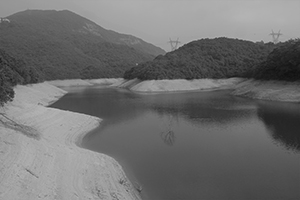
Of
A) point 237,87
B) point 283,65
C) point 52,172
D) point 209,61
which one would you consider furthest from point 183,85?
point 52,172

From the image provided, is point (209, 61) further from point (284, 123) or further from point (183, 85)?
point (284, 123)

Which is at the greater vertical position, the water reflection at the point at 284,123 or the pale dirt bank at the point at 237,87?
the pale dirt bank at the point at 237,87

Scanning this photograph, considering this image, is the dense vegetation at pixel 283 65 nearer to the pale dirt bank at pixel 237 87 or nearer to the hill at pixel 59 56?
the pale dirt bank at pixel 237 87

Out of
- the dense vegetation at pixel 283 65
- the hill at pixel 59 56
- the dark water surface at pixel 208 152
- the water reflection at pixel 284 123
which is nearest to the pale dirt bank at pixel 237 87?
the dense vegetation at pixel 283 65

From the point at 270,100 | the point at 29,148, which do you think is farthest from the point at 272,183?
the point at 270,100

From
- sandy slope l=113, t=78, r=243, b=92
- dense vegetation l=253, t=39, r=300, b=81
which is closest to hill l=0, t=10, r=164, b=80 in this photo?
sandy slope l=113, t=78, r=243, b=92

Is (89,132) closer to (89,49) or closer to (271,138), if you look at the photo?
(271,138)
